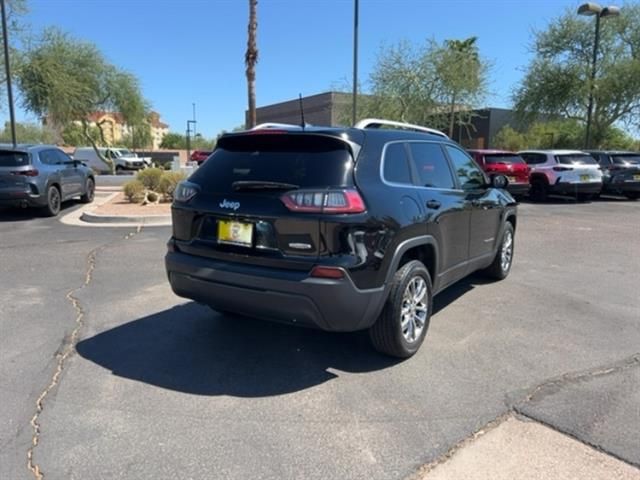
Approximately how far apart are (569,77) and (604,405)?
28359 millimetres

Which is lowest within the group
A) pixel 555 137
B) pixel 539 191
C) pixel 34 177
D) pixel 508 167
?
pixel 539 191

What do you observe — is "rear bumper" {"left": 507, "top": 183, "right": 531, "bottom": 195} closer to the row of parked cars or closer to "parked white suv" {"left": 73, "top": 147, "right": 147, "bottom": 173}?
the row of parked cars

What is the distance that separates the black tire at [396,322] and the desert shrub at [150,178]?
37.5ft

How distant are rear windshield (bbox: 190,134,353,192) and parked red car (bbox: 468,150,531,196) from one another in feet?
42.0

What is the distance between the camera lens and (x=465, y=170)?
5.50 metres

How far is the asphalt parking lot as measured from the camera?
2855 mm

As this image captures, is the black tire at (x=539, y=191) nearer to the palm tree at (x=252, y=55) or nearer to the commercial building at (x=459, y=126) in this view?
the palm tree at (x=252, y=55)

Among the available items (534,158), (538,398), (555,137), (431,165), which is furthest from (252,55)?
(555,137)

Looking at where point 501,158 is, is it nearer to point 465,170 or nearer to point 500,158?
point 500,158

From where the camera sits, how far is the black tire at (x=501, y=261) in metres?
6.46

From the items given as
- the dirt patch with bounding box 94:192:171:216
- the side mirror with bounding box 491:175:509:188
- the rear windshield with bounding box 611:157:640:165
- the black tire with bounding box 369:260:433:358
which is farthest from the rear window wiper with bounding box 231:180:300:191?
the rear windshield with bounding box 611:157:640:165

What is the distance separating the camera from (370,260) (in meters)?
3.60

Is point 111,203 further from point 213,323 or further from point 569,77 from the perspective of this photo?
point 569,77

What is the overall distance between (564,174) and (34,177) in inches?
575
